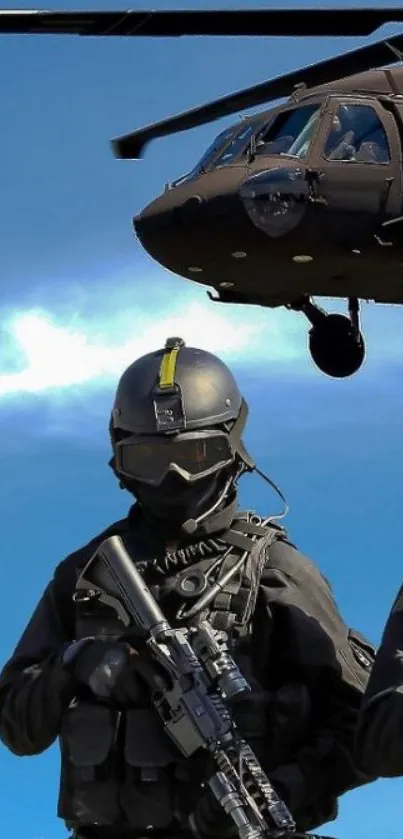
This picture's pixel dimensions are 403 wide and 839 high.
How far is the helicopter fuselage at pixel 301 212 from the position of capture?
18.5 meters

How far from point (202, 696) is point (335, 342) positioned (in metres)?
17.3

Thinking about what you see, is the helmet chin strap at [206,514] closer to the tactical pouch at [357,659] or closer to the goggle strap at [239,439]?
the goggle strap at [239,439]

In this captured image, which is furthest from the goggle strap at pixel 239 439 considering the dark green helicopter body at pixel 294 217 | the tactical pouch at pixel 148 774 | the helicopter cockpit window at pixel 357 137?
the helicopter cockpit window at pixel 357 137

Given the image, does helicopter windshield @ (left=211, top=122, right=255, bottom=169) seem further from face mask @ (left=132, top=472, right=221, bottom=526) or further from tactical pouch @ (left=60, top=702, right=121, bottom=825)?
tactical pouch @ (left=60, top=702, right=121, bottom=825)

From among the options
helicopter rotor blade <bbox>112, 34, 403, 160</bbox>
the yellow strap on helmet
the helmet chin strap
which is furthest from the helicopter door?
the helmet chin strap

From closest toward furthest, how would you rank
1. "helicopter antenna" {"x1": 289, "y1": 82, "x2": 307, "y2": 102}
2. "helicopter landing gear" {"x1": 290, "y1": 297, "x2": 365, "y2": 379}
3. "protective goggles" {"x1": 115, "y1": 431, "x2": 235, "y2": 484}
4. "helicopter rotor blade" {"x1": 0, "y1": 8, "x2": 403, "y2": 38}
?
"protective goggles" {"x1": 115, "y1": 431, "x2": 235, "y2": 484} < "helicopter rotor blade" {"x1": 0, "y1": 8, "x2": 403, "y2": 38} < "helicopter antenna" {"x1": 289, "y1": 82, "x2": 307, "y2": 102} < "helicopter landing gear" {"x1": 290, "y1": 297, "x2": 365, "y2": 379}

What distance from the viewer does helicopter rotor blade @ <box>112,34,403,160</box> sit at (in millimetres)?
21875

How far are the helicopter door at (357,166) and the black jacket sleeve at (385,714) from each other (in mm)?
12303

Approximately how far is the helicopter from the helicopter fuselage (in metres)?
0.01

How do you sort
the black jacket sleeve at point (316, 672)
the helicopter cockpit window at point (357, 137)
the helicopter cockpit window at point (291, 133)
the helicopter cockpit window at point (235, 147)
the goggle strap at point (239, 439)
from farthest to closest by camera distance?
the helicopter cockpit window at point (235, 147) → the helicopter cockpit window at point (291, 133) → the helicopter cockpit window at point (357, 137) → the goggle strap at point (239, 439) → the black jacket sleeve at point (316, 672)

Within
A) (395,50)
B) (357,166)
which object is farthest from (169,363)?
(395,50)

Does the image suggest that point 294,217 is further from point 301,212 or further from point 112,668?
point 112,668

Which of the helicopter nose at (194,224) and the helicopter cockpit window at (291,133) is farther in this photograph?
the helicopter cockpit window at (291,133)

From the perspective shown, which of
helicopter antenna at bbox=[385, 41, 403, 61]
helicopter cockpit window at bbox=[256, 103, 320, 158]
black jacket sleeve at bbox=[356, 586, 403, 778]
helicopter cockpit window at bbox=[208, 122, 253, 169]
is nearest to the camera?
black jacket sleeve at bbox=[356, 586, 403, 778]
